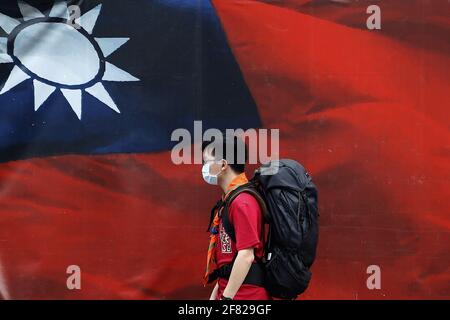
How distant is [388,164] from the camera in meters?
4.77

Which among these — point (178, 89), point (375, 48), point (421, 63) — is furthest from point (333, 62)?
point (178, 89)

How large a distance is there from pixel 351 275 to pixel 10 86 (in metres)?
2.75

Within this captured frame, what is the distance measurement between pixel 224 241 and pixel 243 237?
0.69 feet

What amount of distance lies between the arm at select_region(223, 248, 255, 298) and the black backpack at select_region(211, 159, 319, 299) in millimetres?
126

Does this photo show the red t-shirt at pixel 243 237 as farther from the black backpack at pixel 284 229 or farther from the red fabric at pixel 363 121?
the red fabric at pixel 363 121

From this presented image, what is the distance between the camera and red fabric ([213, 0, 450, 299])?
4.74 meters

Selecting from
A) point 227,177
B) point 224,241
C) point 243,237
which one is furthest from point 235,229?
point 227,177

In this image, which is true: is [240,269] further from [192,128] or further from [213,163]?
[192,128]

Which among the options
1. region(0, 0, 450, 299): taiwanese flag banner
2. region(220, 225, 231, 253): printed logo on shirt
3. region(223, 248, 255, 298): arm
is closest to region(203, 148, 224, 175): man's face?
region(220, 225, 231, 253): printed logo on shirt

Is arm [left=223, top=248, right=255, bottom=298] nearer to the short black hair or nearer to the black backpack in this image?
the black backpack

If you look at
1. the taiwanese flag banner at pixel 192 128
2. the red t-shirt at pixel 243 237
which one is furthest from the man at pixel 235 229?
the taiwanese flag banner at pixel 192 128

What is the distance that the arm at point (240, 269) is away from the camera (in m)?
3.29

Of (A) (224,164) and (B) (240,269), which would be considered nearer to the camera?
(B) (240,269)

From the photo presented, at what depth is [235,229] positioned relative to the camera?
10.9ft
